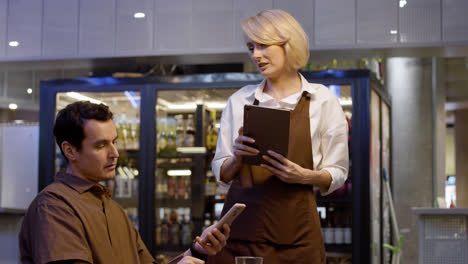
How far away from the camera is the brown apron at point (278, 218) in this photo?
6.86 ft

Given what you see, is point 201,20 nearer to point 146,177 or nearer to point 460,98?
point 146,177

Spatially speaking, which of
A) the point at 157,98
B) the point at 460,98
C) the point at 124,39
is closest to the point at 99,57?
the point at 124,39

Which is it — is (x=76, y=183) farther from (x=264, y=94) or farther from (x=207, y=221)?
(x=207, y=221)

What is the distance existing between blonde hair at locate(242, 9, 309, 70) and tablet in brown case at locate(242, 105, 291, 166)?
31 centimetres

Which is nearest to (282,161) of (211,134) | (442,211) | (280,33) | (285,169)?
(285,169)

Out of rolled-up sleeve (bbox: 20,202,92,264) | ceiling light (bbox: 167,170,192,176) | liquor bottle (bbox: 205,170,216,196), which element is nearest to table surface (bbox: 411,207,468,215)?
liquor bottle (bbox: 205,170,216,196)

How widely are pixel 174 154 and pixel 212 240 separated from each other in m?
3.63

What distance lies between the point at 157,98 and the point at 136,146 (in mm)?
457

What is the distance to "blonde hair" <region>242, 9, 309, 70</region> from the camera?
223 centimetres

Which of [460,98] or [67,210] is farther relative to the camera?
[460,98]

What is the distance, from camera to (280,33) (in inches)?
87.9

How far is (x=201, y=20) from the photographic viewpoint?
16.1 ft

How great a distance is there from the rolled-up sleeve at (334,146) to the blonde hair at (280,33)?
8.2 inches

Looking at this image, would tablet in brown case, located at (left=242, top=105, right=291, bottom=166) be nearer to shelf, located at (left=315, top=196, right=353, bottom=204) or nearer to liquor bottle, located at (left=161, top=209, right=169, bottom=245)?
shelf, located at (left=315, top=196, right=353, bottom=204)
